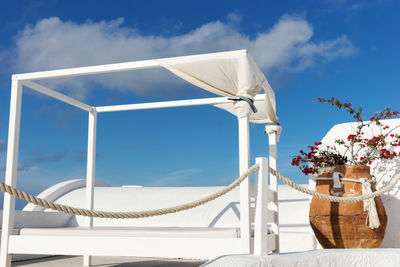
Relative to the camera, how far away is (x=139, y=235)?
3584 millimetres

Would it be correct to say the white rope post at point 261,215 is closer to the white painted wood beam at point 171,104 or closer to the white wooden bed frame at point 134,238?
the white wooden bed frame at point 134,238

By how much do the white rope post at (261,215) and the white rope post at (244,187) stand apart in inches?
15.0

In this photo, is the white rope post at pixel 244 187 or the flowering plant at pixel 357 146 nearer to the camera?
the white rope post at pixel 244 187

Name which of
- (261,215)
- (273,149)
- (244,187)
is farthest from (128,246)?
(273,149)

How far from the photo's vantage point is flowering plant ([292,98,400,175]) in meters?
4.59

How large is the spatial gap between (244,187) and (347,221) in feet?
4.63

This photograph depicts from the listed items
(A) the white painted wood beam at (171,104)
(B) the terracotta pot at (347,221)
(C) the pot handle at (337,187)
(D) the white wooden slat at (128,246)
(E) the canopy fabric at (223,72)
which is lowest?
(D) the white wooden slat at (128,246)

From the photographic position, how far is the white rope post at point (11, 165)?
3.81m

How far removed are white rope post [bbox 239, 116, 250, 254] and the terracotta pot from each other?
1.28 metres

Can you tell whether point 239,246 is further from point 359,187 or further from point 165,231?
point 359,187

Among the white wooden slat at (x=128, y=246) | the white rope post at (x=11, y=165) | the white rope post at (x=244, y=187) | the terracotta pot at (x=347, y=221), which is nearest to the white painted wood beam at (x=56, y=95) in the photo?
the white rope post at (x=11, y=165)

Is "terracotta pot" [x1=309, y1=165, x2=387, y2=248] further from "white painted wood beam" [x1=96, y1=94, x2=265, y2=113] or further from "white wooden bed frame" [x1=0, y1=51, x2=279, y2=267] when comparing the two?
"white painted wood beam" [x1=96, y1=94, x2=265, y2=113]

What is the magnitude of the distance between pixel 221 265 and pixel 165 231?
119cm

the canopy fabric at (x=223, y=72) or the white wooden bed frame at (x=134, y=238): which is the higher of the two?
the canopy fabric at (x=223, y=72)
